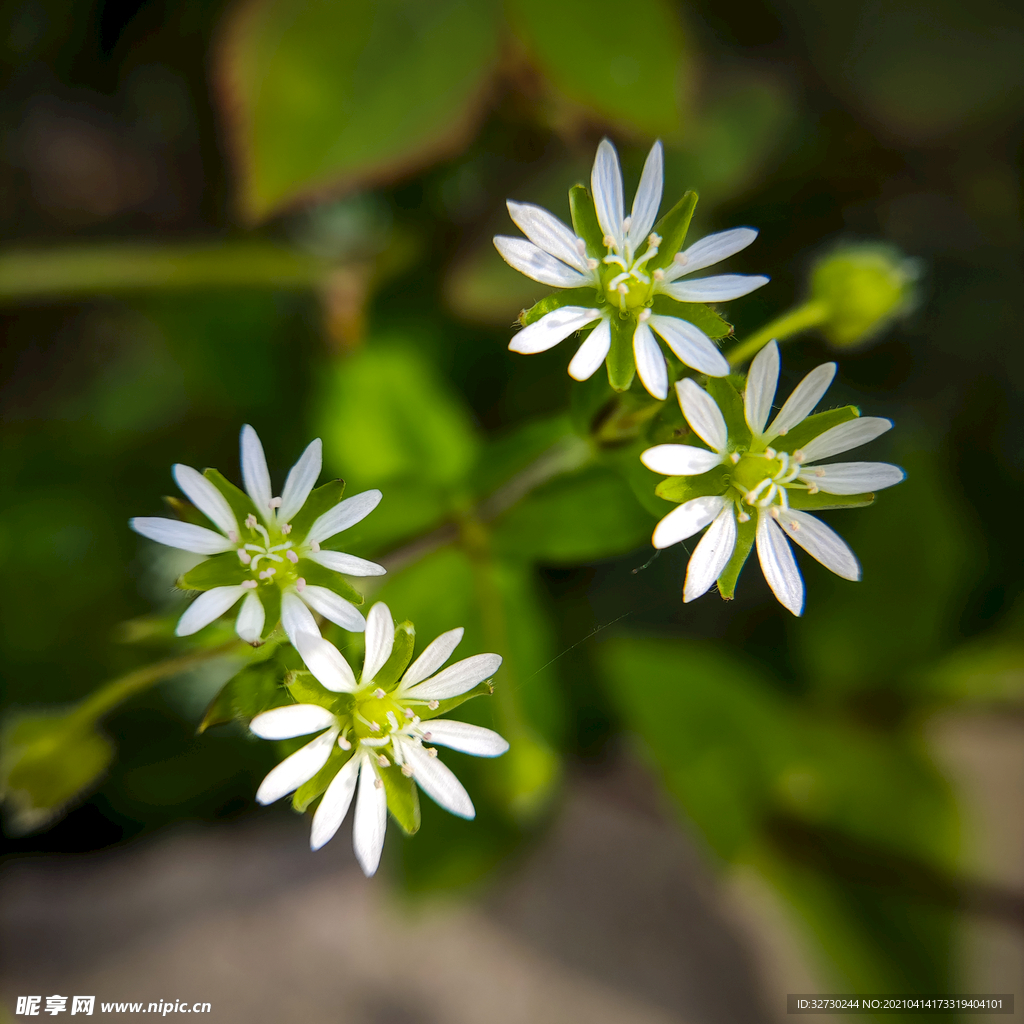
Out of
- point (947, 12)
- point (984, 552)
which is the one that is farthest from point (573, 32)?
point (984, 552)

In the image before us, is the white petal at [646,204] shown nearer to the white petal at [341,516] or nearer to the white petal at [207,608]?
the white petal at [341,516]

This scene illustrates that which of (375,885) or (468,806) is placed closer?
(468,806)

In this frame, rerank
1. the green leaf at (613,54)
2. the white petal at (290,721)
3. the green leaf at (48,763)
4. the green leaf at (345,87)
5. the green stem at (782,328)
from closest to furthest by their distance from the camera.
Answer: the white petal at (290,721) → the green stem at (782,328) → the green leaf at (48,763) → the green leaf at (345,87) → the green leaf at (613,54)

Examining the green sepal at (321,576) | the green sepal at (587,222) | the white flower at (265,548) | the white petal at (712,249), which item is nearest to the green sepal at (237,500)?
the white flower at (265,548)

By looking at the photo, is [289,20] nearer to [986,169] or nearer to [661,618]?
[661,618]

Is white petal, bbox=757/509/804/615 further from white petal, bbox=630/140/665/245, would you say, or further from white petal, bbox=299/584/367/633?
white petal, bbox=299/584/367/633

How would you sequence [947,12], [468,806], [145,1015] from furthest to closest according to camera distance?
[947,12] < [145,1015] < [468,806]
